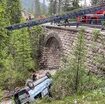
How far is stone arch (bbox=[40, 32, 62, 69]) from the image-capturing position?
121ft

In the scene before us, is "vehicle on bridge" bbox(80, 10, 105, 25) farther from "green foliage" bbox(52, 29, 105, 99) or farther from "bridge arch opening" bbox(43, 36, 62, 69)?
"green foliage" bbox(52, 29, 105, 99)

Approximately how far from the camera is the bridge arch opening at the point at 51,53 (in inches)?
1463

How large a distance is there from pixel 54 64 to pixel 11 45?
4882 millimetres

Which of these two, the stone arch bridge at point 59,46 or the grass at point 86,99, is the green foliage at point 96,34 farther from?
the grass at point 86,99

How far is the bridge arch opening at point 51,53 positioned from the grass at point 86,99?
1735 centimetres

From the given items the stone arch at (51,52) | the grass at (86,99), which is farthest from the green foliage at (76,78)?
the stone arch at (51,52)

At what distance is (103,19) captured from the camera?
30297 millimetres

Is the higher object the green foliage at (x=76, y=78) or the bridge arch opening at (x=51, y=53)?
the green foliage at (x=76, y=78)

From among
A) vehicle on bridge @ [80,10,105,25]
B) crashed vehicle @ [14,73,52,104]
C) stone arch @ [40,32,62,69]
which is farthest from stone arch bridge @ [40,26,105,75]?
crashed vehicle @ [14,73,52,104]

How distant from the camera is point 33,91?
70.8 feet

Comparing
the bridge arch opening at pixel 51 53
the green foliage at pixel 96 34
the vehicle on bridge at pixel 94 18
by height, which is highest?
the vehicle on bridge at pixel 94 18

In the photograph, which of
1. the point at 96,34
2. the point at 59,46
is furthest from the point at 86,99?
the point at 59,46

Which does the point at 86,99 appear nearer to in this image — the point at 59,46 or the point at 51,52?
the point at 59,46

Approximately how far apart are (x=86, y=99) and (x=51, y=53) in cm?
2167
